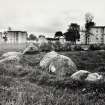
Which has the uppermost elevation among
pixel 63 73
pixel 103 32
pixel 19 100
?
pixel 103 32

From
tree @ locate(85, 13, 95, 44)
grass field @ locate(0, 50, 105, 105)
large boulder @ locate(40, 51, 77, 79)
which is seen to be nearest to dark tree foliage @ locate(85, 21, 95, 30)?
tree @ locate(85, 13, 95, 44)

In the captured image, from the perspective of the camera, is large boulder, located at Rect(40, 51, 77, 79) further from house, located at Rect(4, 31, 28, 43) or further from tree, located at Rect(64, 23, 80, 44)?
tree, located at Rect(64, 23, 80, 44)

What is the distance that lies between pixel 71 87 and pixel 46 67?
6.75 m

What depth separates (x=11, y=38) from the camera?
236 ft

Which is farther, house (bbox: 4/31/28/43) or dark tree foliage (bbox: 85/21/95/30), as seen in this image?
dark tree foliage (bbox: 85/21/95/30)

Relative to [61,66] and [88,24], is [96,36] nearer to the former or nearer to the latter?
[88,24]

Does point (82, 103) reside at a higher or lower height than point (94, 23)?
lower

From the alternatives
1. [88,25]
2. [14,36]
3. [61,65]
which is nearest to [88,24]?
[88,25]

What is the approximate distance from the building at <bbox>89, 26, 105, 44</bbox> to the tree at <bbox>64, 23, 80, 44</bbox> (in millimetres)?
6080

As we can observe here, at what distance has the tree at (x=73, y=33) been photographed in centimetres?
7504

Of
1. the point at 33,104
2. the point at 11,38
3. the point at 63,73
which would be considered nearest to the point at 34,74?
the point at 63,73

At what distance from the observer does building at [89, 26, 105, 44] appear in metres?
75.8

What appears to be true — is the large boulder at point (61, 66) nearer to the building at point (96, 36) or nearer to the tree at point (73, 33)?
the tree at point (73, 33)

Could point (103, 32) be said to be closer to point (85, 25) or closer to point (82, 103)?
point (85, 25)
